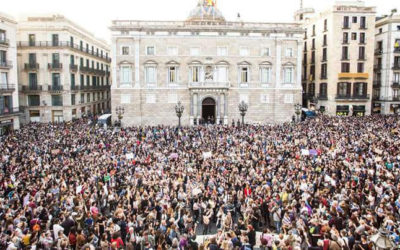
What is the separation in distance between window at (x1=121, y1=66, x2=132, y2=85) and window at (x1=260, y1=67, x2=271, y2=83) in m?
16.4

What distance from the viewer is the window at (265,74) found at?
137ft

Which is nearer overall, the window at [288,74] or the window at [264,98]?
the window at [288,74]

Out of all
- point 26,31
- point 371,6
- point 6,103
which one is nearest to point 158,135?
point 6,103

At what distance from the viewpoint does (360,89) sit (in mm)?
45781

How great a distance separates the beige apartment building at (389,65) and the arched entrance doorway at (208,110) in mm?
24258

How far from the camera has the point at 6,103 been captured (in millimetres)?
35844

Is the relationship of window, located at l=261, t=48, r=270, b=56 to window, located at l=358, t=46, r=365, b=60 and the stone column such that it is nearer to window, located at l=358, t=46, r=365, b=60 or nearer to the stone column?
window, located at l=358, t=46, r=365, b=60

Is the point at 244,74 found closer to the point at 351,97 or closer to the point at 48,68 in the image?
the point at 351,97

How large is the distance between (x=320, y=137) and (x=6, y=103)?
106 ft

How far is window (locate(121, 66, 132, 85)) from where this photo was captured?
40.7 meters

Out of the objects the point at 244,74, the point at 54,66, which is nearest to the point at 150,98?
the point at 244,74

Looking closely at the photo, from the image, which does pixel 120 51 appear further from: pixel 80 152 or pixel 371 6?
pixel 371 6

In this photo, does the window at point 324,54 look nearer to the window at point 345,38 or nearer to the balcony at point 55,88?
the window at point 345,38

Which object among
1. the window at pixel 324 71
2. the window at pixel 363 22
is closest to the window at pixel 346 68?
the window at pixel 324 71
